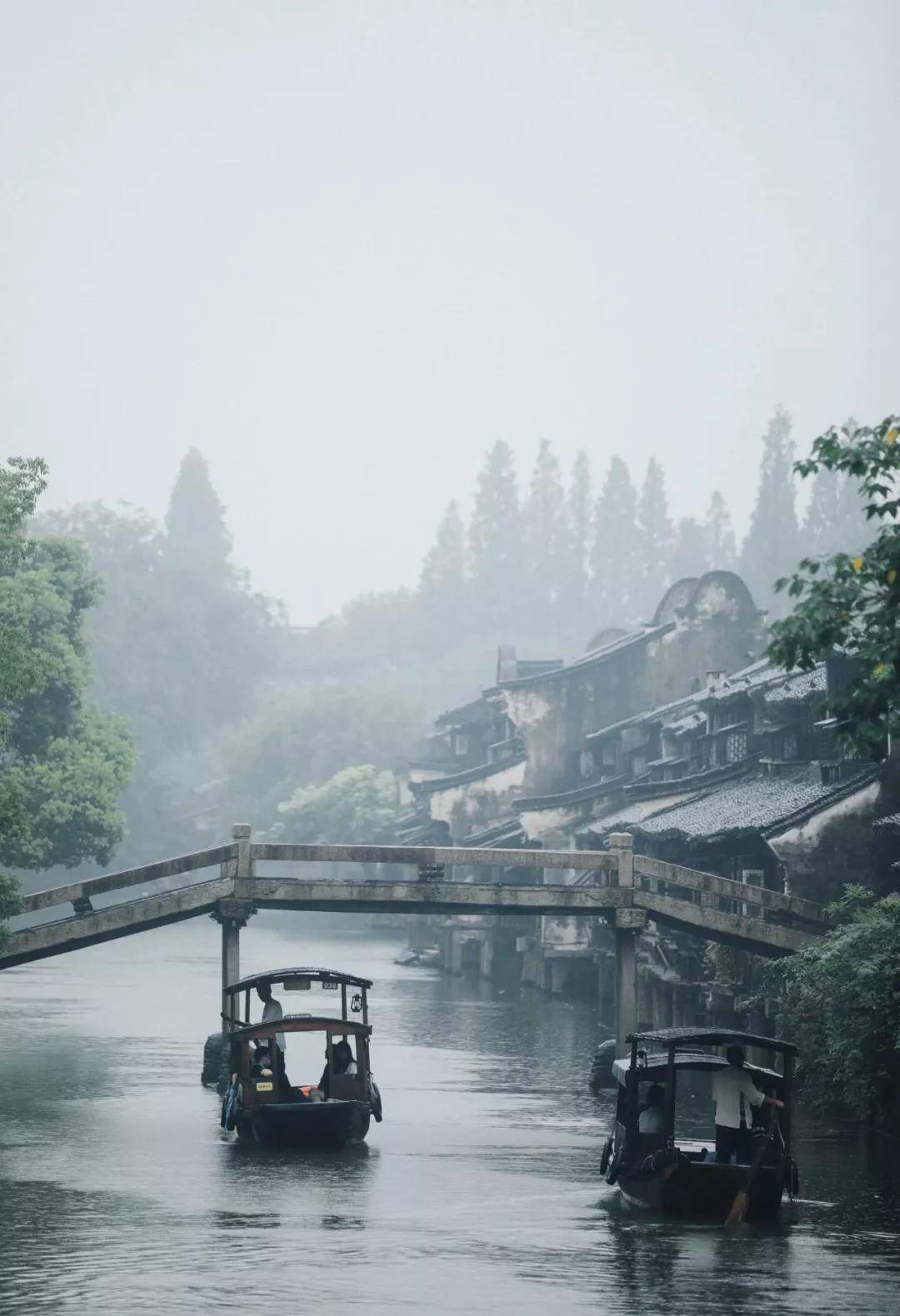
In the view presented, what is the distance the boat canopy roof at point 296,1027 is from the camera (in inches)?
1448

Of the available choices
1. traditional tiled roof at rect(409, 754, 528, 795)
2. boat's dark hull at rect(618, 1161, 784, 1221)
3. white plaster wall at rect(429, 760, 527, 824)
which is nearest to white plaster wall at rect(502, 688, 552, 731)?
traditional tiled roof at rect(409, 754, 528, 795)

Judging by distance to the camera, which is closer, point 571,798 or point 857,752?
point 857,752

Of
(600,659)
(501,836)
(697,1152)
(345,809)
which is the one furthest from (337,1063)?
(345,809)

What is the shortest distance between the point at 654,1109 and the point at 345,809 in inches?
3781

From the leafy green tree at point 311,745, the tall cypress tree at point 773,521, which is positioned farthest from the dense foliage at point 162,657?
the tall cypress tree at point 773,521

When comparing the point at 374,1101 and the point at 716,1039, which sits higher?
the point at 716,1039

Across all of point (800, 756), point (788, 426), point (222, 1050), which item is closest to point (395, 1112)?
point (222, 1050)

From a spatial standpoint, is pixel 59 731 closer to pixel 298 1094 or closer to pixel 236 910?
pixel 236 910

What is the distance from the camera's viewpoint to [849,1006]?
40.5 m

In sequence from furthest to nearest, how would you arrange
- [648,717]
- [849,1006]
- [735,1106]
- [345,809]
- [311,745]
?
[311,745] < [345,809] < [648,717] < [849,1006] < [735,1106]

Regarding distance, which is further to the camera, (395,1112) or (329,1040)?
(395,1112)

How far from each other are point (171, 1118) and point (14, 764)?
24.1 meters

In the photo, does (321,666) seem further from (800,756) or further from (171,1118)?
(171,1118)

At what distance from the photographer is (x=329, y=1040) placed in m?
37.5
